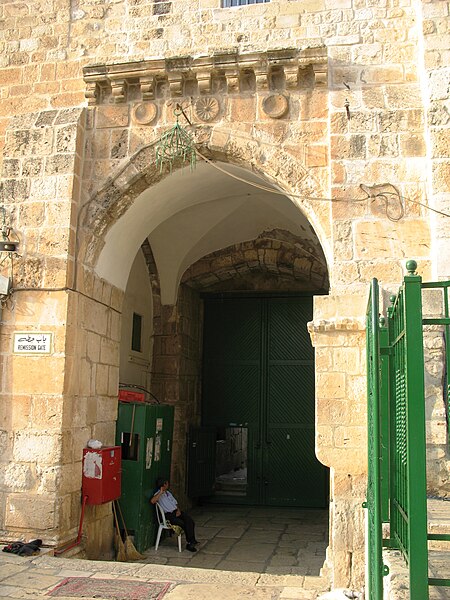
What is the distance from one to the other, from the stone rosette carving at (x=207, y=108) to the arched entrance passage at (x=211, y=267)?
107 cm

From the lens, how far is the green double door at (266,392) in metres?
8.36

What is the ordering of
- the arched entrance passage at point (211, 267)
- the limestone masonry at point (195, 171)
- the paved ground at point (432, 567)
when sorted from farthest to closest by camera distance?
1. the arched entrance passage at point (211, 267)
2. the limestone masonry at point (195, 171)
3. the paved ground at point (432, 567)

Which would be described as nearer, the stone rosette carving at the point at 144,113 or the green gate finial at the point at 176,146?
the green gate finial at the point at 176,146

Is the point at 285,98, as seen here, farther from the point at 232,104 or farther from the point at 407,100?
the point at 407,100

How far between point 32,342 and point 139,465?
1.69 m

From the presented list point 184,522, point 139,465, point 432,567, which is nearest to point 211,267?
point 139,465

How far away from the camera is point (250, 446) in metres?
8.50

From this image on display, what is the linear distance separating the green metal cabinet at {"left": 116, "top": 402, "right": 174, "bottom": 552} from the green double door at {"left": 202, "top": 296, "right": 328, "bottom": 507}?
7.87ft

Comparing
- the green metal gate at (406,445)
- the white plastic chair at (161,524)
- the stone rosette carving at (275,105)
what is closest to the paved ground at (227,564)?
the white plastic chair at (161,524)

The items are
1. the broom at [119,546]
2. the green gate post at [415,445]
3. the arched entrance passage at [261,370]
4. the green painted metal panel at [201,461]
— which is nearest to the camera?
the green gate post at [415,445]

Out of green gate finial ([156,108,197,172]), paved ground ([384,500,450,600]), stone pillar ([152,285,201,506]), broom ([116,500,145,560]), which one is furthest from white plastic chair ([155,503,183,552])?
paved ground ([384,500,450,600])

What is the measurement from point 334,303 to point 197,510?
15.2 ft

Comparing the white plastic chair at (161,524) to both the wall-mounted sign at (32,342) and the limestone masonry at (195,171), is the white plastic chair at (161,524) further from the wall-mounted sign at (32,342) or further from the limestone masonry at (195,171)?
the wall-mounted sign at (32,342)

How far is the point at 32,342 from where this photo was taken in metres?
5.05
